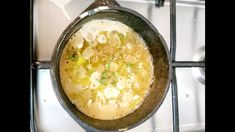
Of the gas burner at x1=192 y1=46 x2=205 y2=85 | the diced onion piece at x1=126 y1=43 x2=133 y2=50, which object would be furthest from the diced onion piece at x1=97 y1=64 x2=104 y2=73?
the gas burner at x1=192 y1=46 x2=205 y2=85

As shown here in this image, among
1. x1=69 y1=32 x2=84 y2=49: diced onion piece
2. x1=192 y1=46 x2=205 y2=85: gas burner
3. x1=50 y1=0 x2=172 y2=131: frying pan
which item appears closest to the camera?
x1=50 y1=0 x2=172 y2=131: frying pan

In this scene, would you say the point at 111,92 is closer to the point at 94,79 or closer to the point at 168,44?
the point at 94,79

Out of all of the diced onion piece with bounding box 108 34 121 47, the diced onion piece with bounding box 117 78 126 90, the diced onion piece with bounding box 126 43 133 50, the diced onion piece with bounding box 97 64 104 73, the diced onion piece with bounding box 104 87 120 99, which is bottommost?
the diced onion piece with bounding box 104 87 120 99

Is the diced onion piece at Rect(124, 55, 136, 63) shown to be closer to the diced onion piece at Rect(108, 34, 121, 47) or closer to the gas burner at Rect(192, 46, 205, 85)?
the diced onion piece at Rect(108, 34, 121, 47)

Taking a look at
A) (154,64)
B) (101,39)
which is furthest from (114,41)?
(154,64)
